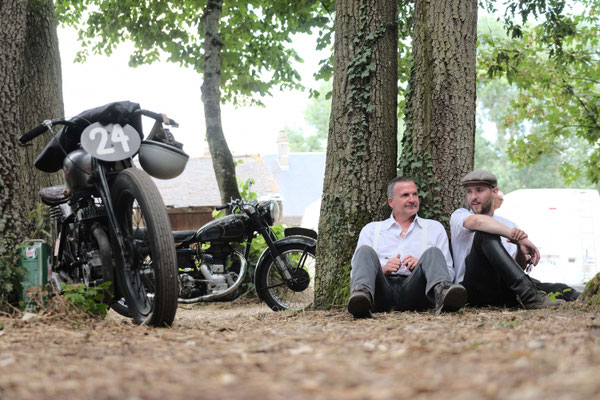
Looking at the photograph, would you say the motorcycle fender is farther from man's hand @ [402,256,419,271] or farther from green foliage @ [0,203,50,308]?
green foliage @ [0,203,50,308]

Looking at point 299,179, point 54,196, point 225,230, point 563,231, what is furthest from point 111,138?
point 299,179

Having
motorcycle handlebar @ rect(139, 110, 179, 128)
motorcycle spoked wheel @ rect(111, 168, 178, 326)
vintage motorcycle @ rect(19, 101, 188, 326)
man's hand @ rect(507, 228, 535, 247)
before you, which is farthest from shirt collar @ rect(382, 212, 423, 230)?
motorcycle spoked wheel @ rect(111, 168, 178, 326)

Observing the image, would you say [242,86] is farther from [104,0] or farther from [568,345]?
[568,345]

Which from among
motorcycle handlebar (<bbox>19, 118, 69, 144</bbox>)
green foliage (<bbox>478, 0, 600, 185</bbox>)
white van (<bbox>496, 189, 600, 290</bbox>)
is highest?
green foliage (<bbox>478, 0, 600, 185</bbox>)

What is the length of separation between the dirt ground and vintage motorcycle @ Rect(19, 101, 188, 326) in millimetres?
372

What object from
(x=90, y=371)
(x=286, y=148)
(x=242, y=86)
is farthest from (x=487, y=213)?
(x=286, y=148)

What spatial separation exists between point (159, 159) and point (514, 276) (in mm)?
2559

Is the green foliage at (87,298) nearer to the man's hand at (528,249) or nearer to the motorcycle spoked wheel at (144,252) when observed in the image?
the motorcycle spoked wheel at (144,252)

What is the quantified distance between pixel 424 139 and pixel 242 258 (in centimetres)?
273

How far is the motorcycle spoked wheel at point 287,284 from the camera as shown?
6.98m

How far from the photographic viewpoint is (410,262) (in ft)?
16.2

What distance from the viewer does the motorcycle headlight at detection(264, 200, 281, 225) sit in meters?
7.57

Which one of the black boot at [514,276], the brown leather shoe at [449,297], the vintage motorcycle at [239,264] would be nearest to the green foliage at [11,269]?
the vintage motorcycle at [239,264]

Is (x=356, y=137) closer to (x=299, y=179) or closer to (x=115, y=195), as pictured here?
(x=115, y=195)
